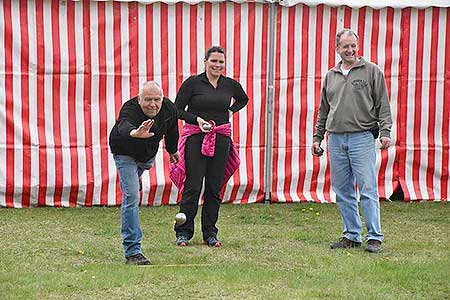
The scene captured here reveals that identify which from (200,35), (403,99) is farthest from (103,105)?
(403,99)

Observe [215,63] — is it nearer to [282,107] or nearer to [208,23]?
[208,23]

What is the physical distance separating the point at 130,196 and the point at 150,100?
0.72 meters

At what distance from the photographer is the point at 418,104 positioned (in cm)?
1190

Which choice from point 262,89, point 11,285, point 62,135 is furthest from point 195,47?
point 11,285

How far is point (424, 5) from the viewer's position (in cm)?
1163

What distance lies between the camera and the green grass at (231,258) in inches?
277

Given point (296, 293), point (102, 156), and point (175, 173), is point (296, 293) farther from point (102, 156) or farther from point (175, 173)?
point (102, 156)

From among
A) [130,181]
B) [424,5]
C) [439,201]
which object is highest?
[424,5]

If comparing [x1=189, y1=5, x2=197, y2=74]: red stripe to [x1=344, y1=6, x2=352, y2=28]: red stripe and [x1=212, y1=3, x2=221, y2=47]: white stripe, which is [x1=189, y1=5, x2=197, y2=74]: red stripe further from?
[x1=344, y1=6, x2=352, y2=28]: red stripe

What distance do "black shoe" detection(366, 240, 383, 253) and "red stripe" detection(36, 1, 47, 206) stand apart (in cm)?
404

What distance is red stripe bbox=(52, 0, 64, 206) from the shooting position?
11062mm

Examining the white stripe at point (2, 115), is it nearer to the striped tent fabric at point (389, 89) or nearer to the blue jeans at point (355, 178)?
the striped tent fabric at point (389, 89)

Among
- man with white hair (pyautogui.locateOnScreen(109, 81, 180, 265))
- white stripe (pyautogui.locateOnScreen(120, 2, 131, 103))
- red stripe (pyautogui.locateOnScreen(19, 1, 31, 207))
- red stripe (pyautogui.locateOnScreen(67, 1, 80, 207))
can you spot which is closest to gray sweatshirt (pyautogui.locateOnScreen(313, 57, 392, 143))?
man with white hair (pyautogui.locateOnScreen(109, 81, 180, 265))

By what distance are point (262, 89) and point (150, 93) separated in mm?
4163
